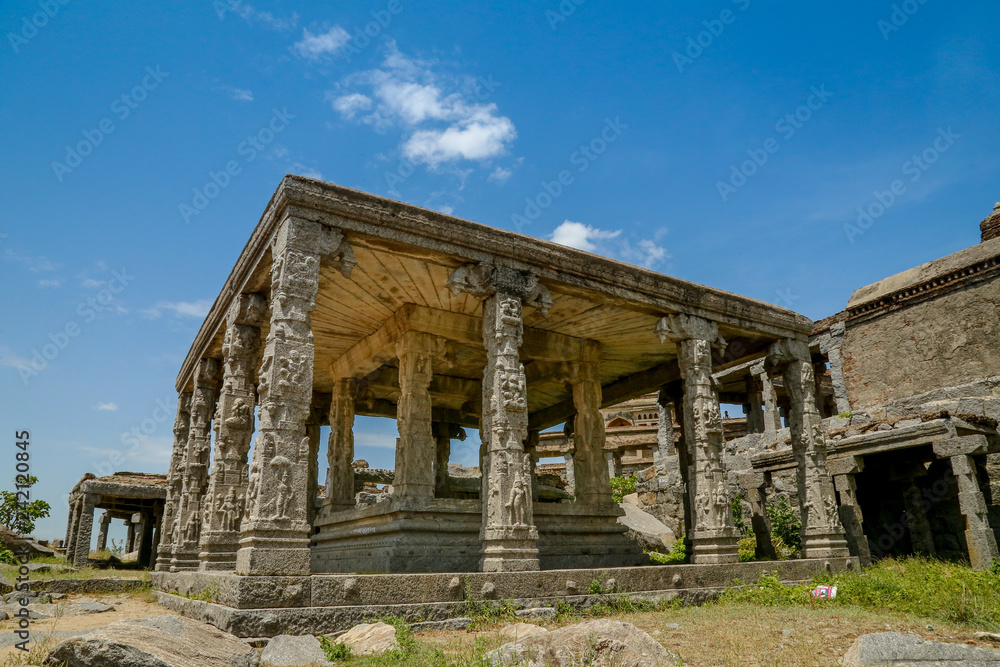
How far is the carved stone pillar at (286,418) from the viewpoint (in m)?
6.81

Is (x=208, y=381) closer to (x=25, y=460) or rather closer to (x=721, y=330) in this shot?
(x=25, y=460)

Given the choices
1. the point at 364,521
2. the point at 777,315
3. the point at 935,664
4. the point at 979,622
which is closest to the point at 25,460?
the point at 364,521

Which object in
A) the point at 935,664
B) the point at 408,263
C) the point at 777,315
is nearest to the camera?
the point at 935,664

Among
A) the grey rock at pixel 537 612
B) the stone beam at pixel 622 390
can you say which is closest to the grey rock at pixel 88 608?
the grey rock at pixel 537 612

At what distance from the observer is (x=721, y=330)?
12023mm

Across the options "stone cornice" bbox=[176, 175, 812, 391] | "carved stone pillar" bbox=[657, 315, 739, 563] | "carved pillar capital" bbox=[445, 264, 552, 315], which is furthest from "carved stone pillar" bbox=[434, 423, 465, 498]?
"carved pillar capital" bbox=[445, 264, 552, 315]

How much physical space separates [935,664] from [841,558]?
7.61 meters

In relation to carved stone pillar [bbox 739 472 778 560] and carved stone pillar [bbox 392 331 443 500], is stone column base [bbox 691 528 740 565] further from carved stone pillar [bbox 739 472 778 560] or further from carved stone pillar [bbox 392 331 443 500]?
carved stone pillar [bbox 739 472 778 560]

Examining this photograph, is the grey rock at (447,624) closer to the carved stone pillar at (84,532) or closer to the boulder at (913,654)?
the boulder at (913,654)

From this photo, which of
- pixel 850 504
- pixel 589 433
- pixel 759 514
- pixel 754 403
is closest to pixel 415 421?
pixel 589 433

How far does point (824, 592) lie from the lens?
9.09m

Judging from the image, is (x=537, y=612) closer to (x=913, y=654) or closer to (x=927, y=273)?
(x=913, y=654)

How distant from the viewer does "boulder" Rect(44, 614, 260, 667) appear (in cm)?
432

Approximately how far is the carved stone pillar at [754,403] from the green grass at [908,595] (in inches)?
601
